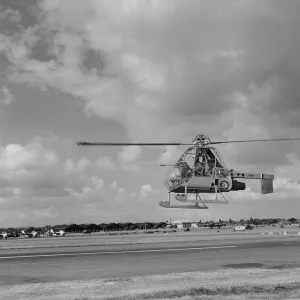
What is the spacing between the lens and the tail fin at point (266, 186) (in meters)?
47.4

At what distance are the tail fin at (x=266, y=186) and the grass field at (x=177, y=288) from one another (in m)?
25.8

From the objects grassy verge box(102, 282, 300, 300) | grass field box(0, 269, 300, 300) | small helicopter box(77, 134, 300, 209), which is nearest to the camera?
grassy verge box(102, 282, 300, 300)

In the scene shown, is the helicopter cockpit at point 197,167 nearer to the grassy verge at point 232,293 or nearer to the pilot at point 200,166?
the pilot at point 200,166

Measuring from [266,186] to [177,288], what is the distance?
3272 centimetres

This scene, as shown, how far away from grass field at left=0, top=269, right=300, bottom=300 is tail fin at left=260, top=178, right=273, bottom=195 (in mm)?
25837

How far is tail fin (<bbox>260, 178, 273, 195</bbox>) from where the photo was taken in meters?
47.4

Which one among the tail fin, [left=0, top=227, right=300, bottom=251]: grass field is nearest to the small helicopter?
the tail fin

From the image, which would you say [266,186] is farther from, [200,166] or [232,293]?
[232,293]

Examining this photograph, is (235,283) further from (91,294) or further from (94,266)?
(94,266)

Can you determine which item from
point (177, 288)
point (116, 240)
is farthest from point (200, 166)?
point (116, 240)

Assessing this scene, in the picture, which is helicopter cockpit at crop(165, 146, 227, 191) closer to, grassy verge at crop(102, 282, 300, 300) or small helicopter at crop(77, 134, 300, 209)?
small helicopter at crop(77, 134, 300, 209)

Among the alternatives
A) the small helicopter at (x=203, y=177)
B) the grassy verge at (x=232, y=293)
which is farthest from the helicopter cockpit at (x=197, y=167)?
the grassy verge at (x=232, y=293)

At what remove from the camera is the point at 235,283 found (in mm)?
19031

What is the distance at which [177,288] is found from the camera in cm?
1784
